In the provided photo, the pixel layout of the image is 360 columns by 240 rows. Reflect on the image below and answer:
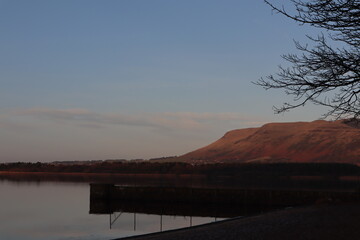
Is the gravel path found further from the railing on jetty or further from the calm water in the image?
the railing on jetty

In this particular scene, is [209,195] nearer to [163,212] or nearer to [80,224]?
[163,212]

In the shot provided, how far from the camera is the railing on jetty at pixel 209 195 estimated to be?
46.6 meters

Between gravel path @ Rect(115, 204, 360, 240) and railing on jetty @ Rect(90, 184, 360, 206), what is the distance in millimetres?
22583

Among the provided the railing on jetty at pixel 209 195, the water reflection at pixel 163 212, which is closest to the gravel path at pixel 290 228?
the water reflection at pixel 163 212

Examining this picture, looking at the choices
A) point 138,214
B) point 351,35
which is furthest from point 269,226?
point 138,214

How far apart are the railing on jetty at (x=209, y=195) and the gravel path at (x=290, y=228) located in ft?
74.1

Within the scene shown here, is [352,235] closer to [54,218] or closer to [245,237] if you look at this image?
[245,237]

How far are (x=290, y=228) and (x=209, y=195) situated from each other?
34.2 meters

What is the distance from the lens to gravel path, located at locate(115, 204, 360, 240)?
16.5 m

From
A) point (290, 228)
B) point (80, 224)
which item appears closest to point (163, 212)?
point (80, 224)

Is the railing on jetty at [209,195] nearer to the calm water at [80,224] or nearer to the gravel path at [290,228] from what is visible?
the calm water at [80,224]

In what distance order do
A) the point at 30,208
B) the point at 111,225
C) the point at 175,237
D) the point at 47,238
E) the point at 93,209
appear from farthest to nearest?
the point at 30,208 < the point at 93,209 < the point at 111,225 < the point at 47,238 < the point at 175,237

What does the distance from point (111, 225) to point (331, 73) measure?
28.4m

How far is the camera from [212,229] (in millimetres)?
19781
